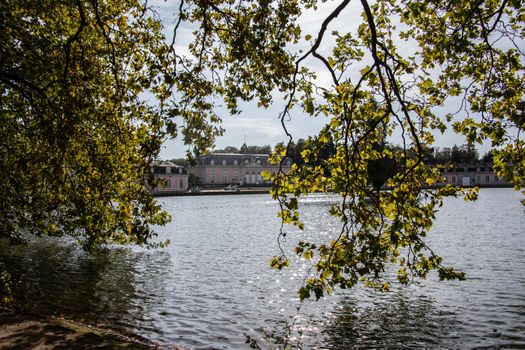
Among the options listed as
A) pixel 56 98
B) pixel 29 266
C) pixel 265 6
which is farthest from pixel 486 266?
pixel 29 266

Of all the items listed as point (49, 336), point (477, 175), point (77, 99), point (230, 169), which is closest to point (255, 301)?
point (49, 336)

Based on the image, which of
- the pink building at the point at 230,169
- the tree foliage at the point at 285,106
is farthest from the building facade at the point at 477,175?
the tree foliage at the point at 285,106

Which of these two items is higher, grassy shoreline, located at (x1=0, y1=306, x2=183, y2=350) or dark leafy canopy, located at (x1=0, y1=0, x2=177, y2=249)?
dark leafy canopy, located at (x1=0, y1=0, x2=177, y2=249)

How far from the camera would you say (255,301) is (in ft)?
45.6

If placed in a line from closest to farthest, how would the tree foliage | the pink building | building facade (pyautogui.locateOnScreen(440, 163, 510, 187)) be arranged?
the tree foliage < the pink building < building facade (pyautogui.locateOnScreen(440, 163, 510, 187))

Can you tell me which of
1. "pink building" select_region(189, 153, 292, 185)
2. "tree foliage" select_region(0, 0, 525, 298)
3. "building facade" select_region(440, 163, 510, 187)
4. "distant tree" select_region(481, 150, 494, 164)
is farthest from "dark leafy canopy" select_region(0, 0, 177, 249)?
"building facade" select_region(440, 163, 510, 187)

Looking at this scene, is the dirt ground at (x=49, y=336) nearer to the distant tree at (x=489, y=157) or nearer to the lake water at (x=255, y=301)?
the lake water at (x=255, y=301)

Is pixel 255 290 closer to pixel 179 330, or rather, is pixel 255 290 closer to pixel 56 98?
pixel 179 330

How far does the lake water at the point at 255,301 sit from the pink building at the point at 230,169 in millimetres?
129104

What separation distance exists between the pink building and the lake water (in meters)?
129

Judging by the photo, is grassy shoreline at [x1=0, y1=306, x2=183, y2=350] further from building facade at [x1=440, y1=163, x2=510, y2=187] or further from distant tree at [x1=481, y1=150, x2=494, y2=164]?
building facade at [x1=440, y1=163, x2=510, y2=187]

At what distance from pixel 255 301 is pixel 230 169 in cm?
14278

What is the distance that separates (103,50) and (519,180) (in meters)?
9.46

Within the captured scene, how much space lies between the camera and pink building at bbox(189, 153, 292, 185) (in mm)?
152500
